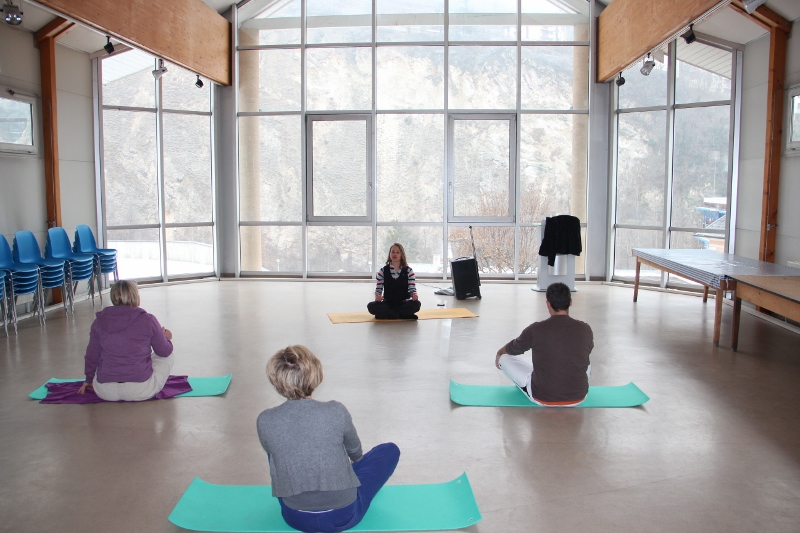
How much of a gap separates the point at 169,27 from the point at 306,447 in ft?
24.0

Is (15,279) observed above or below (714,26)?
below

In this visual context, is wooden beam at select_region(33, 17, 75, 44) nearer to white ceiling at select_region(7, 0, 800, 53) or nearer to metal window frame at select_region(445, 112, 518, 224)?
white ceiling at select_region(7, 0, 800, 53)

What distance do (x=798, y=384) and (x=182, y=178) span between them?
27.9ft

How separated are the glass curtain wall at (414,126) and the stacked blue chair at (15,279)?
4325 millimetres

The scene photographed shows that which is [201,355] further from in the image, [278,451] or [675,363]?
[675,363]

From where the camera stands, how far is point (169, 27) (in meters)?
8.44

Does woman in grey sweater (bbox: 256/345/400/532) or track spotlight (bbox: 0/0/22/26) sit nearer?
woman in grey sweater (bbox: 256/345/400/532)

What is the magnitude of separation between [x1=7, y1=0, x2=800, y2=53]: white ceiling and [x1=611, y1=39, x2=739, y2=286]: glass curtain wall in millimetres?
349

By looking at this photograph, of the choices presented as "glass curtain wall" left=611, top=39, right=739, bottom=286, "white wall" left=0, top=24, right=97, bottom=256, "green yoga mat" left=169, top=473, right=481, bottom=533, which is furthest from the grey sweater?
"glass curtain wall" left=611, top=39, right=739, bottom=286

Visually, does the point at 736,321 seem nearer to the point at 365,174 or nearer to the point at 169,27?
the point at 365,174

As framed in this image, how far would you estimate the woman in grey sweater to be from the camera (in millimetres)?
2555

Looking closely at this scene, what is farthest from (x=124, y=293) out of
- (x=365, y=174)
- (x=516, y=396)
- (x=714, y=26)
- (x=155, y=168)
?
(x=714, y=26)

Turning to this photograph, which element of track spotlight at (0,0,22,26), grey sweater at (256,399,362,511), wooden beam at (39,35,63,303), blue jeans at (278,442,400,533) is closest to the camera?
grey sweater at (256,399,362,511)

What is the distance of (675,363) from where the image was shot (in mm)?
5543
